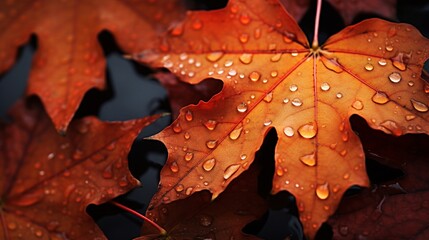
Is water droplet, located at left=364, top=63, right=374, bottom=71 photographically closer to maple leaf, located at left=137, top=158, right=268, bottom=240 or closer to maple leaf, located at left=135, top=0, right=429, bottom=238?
maple leaf, located at left=135, top=0, right=429, bottom=238

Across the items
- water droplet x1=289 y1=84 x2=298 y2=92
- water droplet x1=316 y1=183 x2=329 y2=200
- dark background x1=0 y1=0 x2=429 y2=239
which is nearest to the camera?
water droplet x1=316 y1=183 x2=329 y2=200

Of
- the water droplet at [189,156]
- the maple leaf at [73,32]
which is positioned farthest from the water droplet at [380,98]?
the maple leaf at [73,32]

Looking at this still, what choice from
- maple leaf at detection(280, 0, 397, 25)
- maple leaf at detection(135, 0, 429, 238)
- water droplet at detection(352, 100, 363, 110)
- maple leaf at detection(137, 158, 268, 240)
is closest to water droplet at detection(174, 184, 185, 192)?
maple leaf at detection(135, 0, 429, 238)

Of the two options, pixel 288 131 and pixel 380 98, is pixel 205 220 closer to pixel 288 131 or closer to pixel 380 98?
pixel 288 131

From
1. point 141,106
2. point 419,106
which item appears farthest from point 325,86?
point 141,106

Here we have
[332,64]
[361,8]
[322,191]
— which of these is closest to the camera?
[322,191]

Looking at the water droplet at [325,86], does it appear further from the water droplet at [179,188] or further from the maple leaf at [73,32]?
the maple leaf at [73,32]

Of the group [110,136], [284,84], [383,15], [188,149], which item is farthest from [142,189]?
[383,15]
